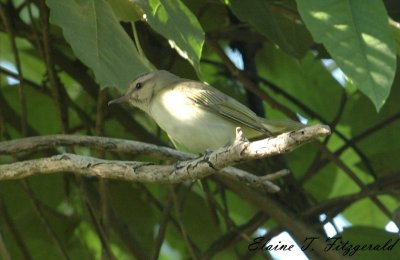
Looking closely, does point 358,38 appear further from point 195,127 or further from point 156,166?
point 195,127

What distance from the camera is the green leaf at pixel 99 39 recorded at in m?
2.81

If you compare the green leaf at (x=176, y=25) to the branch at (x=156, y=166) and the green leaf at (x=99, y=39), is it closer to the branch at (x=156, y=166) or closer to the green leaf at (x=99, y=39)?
the green leaf at (x=99, y=39)

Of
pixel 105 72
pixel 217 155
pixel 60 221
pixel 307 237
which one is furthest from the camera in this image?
pixel 60 221

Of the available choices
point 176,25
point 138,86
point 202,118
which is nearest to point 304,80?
point 138,86

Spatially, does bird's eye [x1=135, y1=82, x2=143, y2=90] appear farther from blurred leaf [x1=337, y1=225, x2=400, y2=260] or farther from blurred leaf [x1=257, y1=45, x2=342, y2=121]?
blurred leaf [x1=337, y1=225, x2=400, y2=260]

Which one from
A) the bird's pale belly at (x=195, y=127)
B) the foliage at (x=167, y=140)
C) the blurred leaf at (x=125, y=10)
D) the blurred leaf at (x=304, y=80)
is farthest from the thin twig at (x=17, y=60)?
the blurred leaf at (x=304, y=80)

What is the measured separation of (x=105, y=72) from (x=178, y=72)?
179 cm

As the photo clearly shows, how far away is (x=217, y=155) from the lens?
2.50 metres

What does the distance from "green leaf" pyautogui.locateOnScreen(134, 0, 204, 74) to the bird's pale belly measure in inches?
33.1

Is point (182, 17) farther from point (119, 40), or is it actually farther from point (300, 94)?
point (300, 94)

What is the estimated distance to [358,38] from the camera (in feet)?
8.72

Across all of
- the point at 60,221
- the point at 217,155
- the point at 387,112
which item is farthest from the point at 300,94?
the point at 217,155

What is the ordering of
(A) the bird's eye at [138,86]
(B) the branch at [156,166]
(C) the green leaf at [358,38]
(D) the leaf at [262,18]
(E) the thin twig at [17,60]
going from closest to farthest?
1. (B) the branch at [156,166]
2. (C) the green leaf at [358,38]
3. (D) the leaf at [262,18]
4. (E) the thin twig at [17,60]
5. (A) the bird's eye at [138,86]

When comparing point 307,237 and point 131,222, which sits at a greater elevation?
point 131,222
